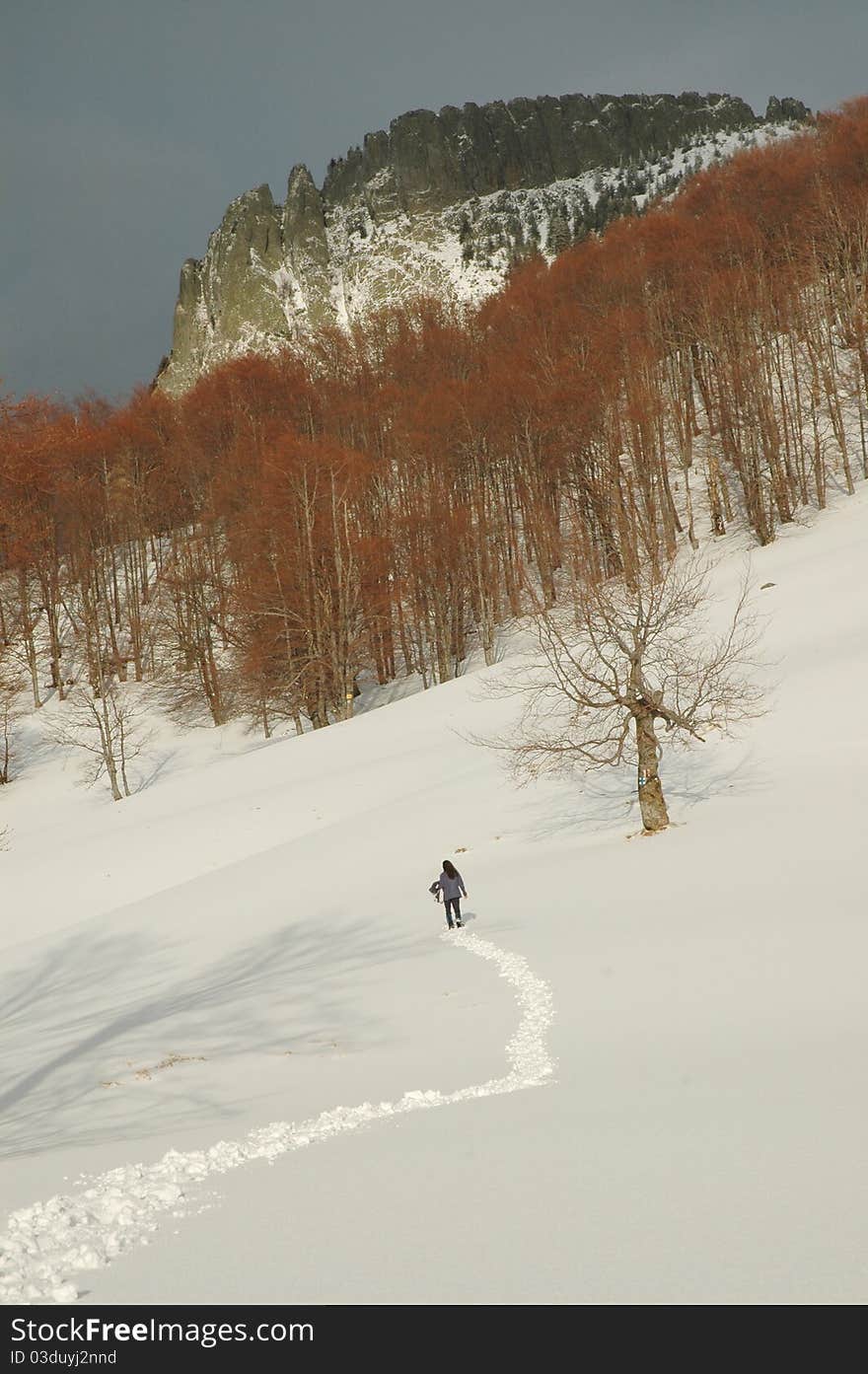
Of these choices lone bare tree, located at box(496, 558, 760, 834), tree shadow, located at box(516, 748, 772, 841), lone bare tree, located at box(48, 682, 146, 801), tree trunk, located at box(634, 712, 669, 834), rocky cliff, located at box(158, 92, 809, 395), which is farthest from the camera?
rocky cliff, located at box(158, 92, 809, 395)

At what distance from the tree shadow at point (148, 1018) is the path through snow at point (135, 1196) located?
3.83ft

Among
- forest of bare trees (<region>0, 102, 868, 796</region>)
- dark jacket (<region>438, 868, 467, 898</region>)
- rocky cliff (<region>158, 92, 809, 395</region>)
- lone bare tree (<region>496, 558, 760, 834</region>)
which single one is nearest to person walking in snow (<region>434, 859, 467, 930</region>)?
dark jacket (<region>438, 868, 467, 898</region>)

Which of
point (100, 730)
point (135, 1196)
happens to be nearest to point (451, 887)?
point (135, 1196)

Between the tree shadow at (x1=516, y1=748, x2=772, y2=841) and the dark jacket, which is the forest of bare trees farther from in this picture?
the dark jacket

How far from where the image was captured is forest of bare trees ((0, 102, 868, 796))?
38750 millimetres

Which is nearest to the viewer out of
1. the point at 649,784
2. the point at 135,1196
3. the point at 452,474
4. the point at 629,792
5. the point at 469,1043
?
the point at 135,1196

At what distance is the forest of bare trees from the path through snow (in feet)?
81.7

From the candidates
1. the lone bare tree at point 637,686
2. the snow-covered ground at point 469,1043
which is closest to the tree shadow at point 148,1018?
the snow-covered ground at point 469,1043

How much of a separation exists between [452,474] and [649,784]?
3149cm

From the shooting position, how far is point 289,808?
25.3 metres

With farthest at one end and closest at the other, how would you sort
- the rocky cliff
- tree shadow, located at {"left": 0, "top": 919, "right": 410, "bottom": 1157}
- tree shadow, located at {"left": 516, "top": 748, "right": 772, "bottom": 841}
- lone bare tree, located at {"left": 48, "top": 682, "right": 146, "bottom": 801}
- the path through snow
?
the rocky cliff, lone bare tree, located at {"left": 48, "top": 682, "right": 146, "bottom": 801}, tree shadow, located at {"left": 516, "top": 748, "right": 772, "bottom": 841}, tree shadow, located at {"left": 0, "top": 919, "right": 410, "bottom": 1157}, the path through snow

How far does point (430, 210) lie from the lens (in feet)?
342

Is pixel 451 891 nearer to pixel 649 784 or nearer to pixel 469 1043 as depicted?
pixel 649 784

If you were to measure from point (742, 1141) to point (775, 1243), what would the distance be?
4.20ft
